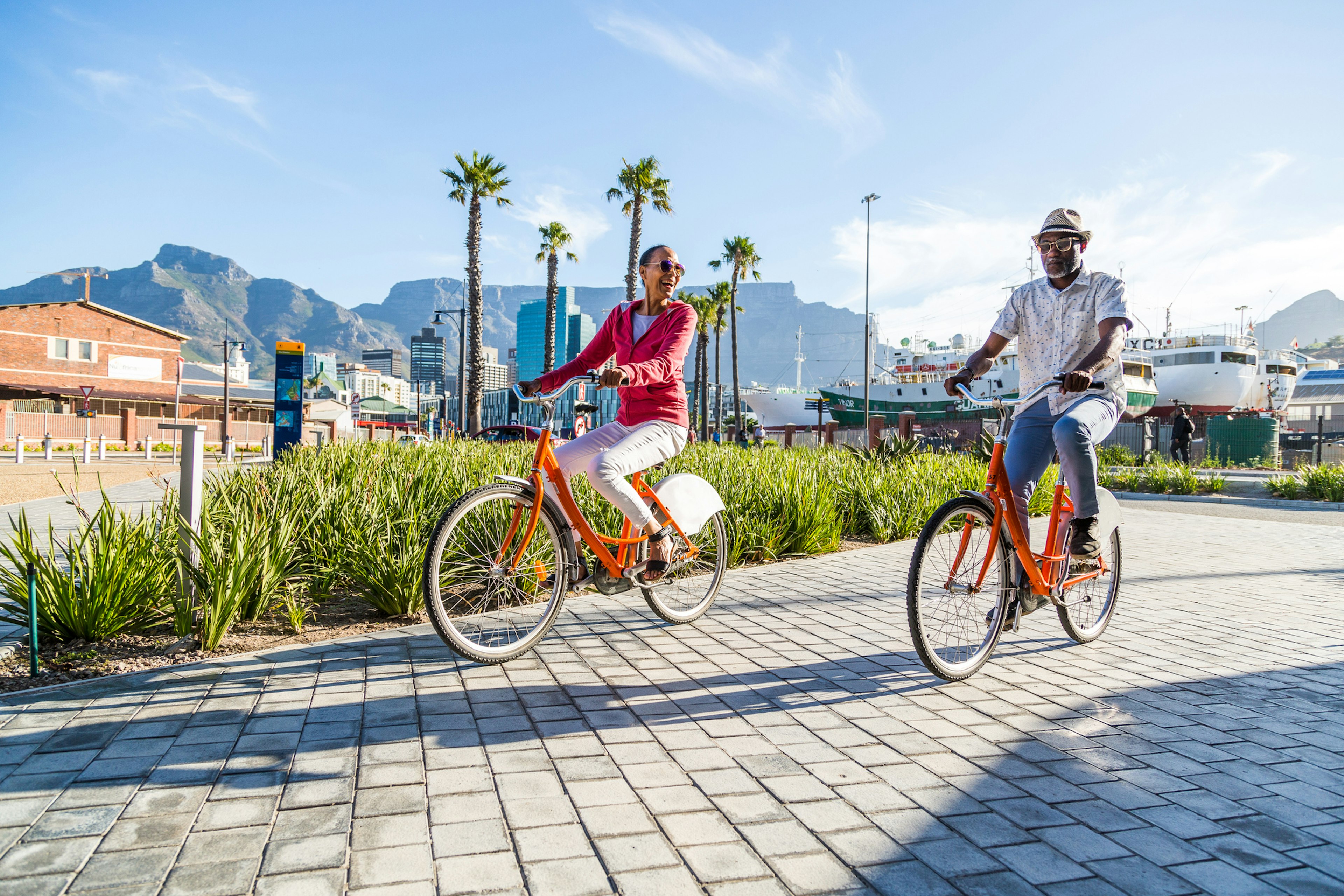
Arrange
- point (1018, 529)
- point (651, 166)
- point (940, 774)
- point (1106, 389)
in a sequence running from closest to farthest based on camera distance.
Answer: point (940, 774), point (1018, 529), point (1106, 389), point (651, 166)

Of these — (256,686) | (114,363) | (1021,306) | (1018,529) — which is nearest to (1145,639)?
(1018,529)

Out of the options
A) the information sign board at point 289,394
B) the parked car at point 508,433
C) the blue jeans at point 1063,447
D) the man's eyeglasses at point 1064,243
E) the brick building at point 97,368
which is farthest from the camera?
the brick building at point 97,368

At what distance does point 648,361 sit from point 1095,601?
115 inches

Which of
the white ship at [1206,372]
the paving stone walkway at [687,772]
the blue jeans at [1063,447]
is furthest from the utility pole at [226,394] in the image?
the white ship at [1206,372]

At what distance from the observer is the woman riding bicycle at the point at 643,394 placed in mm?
3805

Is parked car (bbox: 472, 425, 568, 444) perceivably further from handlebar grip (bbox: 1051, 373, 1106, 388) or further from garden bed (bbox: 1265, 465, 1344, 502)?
garden bed (bbox: 1265, 465, 1344, 502)

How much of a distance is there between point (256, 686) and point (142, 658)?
0.84 m

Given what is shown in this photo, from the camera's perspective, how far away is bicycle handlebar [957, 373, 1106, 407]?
11.1 feet

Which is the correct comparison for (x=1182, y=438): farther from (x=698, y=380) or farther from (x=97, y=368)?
(x=97, y=368)

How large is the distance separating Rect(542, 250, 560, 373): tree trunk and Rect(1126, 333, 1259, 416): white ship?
3960 centimetres

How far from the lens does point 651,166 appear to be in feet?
120

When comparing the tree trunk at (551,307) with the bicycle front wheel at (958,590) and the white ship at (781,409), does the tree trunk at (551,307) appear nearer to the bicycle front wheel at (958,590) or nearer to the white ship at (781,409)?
the bicycle front wheel at (958,590)

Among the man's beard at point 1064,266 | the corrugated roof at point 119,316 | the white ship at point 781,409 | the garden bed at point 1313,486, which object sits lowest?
the garden bed at point 1313,486

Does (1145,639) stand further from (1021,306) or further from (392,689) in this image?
(392,689)
